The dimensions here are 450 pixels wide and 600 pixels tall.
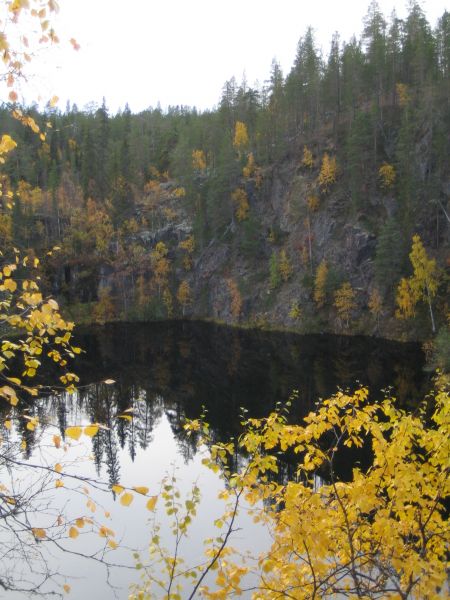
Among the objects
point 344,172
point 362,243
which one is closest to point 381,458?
point 362,243

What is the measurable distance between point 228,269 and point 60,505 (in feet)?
166

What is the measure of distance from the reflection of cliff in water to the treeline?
11.8 meters

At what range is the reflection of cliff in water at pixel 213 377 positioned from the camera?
90.6 ft

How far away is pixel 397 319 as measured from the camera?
4825cm

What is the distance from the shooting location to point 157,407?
30.9 meters

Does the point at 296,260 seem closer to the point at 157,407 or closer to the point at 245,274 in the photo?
the point at 245,274

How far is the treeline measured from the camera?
54531 mm

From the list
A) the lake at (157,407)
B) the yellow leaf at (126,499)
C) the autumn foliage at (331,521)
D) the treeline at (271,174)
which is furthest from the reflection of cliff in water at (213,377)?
the yellow leaf at (126,499)

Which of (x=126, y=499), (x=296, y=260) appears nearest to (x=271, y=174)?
(x=296, y=260)

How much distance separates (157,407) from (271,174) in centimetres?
4649

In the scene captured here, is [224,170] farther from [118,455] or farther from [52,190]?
[118,455]

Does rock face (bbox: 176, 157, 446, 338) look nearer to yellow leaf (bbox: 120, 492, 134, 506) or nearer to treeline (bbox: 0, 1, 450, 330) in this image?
treeline (bbox: 0, 1, 450, 330)

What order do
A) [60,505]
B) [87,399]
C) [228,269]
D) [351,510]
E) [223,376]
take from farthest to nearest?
[228,269] → [223,376] → [87,399] → [60,505] → [351,510]

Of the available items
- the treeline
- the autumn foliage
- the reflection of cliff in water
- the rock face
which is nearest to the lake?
the reflection of cliff in water
